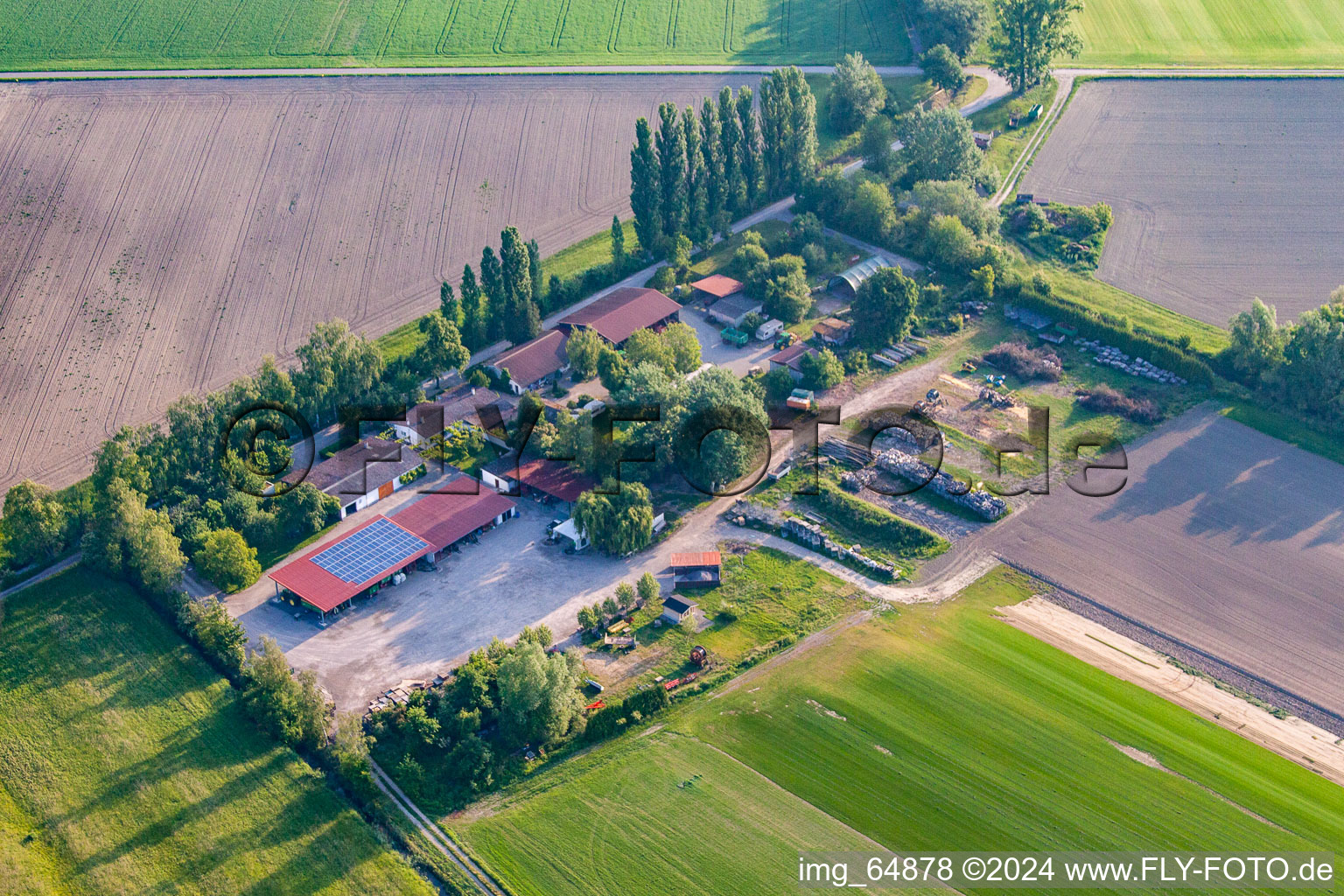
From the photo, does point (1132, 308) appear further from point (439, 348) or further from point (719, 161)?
point (439, 348)

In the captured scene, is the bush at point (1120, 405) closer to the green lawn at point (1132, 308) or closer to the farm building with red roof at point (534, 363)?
the green lawn at point (1132, 308)

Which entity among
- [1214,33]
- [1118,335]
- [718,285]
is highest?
[1214,33]

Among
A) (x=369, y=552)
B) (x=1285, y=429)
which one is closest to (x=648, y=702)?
(x=369, y=552)

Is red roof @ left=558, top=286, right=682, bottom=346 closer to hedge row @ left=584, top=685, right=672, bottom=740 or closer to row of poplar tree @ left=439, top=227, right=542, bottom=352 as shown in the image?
row of poplar tree @ left=439, top=227, right=542, bottom=352

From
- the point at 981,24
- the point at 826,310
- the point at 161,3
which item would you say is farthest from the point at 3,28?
the point at 981,24

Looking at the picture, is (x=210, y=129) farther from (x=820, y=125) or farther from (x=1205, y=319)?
(x=1205, y=319)

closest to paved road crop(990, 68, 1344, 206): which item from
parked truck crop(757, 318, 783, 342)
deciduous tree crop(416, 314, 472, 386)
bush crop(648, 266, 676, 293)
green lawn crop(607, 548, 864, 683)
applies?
parked truck crop(757, 318, 783, 342)
